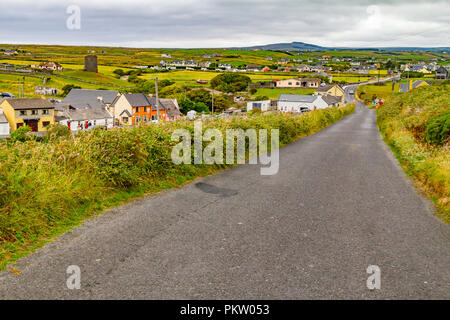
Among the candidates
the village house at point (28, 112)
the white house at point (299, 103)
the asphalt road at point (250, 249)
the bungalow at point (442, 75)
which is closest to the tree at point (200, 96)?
the white house at point (299, 103)

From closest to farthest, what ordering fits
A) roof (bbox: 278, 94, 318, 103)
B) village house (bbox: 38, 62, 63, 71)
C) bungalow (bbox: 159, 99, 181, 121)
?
bungalow (bbox: 159, 99, 181, 121)
roof (bbox: 278, 94, 318, 103)
village house (bbox: 38, 62, 63, 71)

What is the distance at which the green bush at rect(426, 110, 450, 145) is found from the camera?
589 inches

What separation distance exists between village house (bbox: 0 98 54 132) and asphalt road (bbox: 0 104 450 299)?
195 ft

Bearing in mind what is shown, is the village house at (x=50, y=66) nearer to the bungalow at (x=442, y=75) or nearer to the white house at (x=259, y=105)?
the white house at (x=259, y=105)

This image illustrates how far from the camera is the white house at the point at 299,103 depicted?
9281 cm

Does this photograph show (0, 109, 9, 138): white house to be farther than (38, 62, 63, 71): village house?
No

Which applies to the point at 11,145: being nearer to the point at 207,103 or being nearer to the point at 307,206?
Answer: the point at 307,206

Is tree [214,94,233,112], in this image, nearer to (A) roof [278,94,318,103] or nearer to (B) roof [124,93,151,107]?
(A) roof [278,94,318,103]

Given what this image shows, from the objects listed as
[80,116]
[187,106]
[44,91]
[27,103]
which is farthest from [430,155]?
[44,91]

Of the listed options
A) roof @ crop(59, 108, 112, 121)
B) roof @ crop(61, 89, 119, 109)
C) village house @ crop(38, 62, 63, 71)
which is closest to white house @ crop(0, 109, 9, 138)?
roof @ crop(59, 108, 112, 121)
